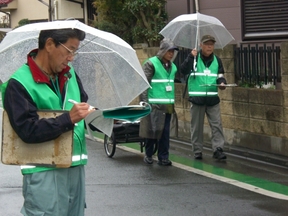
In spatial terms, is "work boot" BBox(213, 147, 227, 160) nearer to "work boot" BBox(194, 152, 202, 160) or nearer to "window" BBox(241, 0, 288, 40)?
"work boot" BBox(194, 152, 202, 160)

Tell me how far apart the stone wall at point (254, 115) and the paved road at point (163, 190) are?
57 centimetres

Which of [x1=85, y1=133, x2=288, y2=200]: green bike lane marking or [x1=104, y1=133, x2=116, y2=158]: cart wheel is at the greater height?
[x1=104, y1=133, x2=116, y2=158]: cart wheel

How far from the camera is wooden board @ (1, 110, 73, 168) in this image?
3754 millimetres

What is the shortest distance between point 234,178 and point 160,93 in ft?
5.73

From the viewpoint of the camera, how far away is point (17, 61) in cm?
432

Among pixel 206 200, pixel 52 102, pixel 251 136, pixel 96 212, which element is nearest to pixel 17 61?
pixel 52 102

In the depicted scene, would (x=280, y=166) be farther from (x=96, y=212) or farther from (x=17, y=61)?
(x=17, y=61)

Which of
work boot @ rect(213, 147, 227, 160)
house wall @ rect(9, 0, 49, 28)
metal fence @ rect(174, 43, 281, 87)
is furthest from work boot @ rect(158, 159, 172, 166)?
house wall @ rect(9, 0, 49, 28)

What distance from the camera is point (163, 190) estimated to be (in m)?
8.23

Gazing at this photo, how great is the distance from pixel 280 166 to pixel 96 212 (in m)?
3.69

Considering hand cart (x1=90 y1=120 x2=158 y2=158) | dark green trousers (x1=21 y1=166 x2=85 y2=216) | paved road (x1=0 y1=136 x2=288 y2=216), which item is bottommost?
paved road (x1=0 y1=136 x2=288 y2=216)

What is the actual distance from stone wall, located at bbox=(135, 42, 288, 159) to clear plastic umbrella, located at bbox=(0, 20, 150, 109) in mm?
6312

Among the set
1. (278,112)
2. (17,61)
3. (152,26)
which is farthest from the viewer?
(152,26)

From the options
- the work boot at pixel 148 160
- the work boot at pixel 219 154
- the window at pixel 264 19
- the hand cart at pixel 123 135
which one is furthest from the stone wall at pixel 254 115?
the window at pixel 264 19
